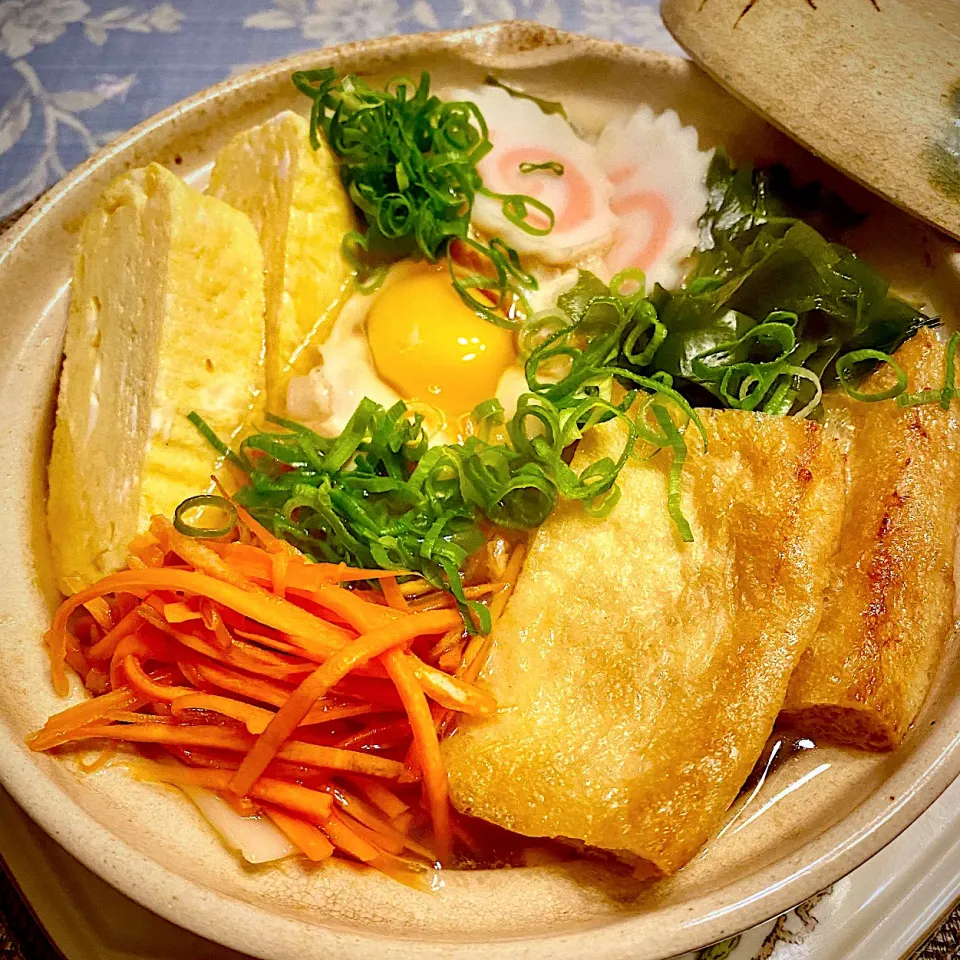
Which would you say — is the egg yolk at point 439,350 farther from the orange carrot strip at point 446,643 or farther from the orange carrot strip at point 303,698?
the orange carrot strip at point 303,698

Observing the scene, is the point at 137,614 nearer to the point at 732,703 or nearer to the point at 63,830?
the point at 63,830

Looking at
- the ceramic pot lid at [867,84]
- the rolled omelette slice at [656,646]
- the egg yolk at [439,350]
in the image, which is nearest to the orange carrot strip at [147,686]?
the rolled omelette slice at [656,646]

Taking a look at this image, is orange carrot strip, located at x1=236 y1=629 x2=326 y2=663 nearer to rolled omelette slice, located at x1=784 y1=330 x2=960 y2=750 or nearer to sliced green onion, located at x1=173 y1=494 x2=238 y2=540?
sliced green onion, located at x1=173 y1=494 x2=238 y2=540

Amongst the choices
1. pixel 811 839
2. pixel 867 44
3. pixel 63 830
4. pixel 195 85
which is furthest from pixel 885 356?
pixel 195 85

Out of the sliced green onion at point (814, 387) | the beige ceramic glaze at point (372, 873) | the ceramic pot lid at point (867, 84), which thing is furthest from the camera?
the ceramic pot lid at point (867, 84)

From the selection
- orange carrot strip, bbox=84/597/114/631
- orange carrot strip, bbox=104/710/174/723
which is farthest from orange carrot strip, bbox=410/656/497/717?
orange carrot strip, bbox=84/597/114/631

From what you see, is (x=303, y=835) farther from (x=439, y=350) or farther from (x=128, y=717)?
(x=439, y=350)
